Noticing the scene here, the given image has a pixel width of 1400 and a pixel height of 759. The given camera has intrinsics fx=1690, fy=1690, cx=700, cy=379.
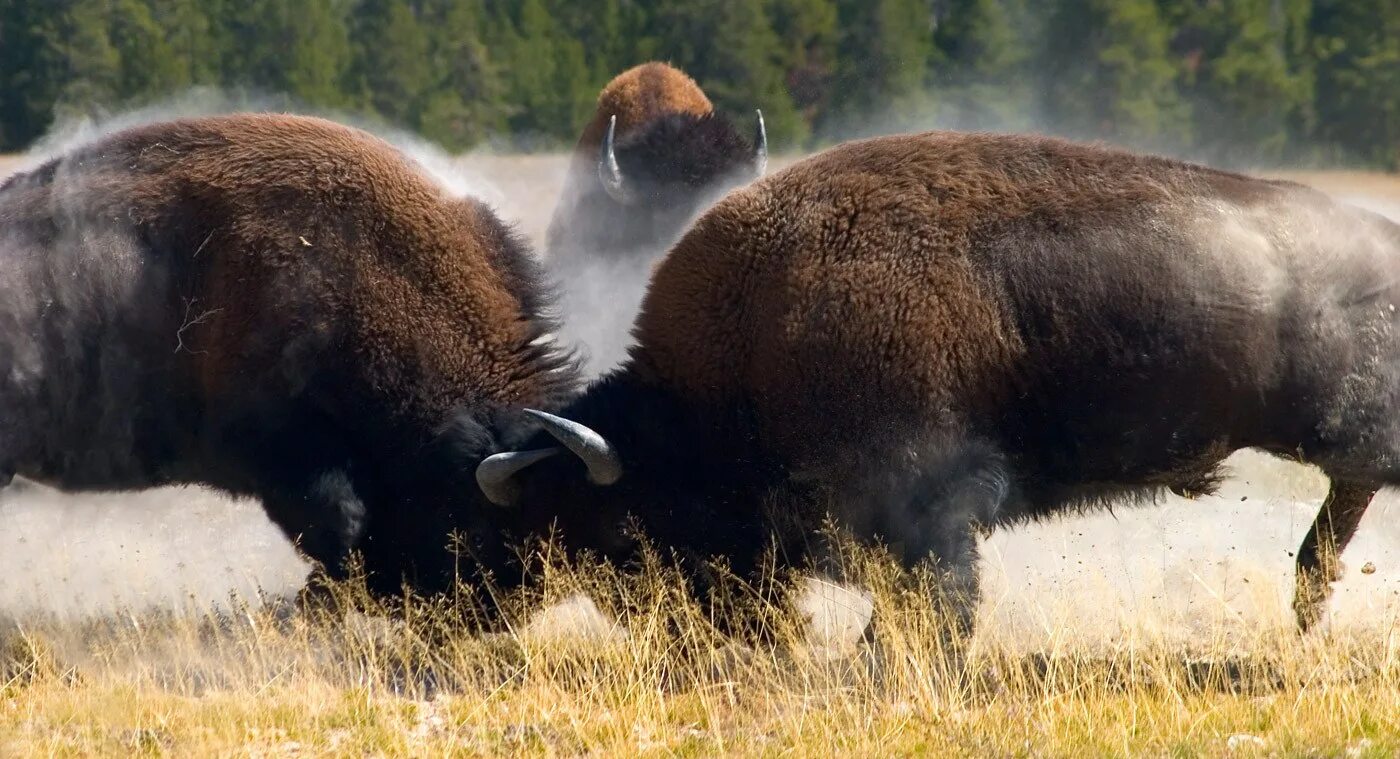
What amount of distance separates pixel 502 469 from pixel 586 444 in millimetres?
348

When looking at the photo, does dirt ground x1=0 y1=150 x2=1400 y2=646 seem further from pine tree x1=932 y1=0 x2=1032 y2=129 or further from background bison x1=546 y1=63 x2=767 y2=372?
pine tree x1=932 y1=0 x2=1032 y2=129

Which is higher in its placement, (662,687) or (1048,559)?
(662,687)

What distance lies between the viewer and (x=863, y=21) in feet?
121

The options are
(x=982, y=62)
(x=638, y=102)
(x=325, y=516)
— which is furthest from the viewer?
(x=982, y=62)

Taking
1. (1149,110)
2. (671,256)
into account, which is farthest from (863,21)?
(671,256)

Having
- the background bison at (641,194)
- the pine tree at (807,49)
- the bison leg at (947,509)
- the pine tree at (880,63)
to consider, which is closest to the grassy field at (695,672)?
the bison leg at (947,509)

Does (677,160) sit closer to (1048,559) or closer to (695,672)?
(1048,559)

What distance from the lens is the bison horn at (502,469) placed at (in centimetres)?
648

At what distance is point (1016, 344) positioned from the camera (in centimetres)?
632

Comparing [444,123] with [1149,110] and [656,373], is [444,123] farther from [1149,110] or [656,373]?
[656,373]

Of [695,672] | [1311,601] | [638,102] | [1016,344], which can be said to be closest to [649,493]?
[695,672]

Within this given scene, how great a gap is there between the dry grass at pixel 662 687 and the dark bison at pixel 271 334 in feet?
2.01

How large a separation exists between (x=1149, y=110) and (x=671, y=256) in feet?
94.0

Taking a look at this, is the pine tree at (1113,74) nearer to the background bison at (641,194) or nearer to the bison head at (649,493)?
the background bison at (641,194)
